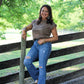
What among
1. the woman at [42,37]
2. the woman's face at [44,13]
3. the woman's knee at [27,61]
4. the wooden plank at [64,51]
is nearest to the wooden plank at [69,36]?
the wooden plank at [64,51]

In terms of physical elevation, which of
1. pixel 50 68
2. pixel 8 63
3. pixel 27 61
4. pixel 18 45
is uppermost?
pixel 18 45

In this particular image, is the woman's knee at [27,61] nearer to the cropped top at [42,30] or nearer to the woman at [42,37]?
the woman at [42,37]

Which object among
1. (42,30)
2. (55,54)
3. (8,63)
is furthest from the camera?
(55,54)

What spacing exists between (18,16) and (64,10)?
2.65 metres

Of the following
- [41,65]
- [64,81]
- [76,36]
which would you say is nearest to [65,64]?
[64,81]

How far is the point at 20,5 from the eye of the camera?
27.0 feet

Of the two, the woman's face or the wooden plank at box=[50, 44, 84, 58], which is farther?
the wooden plank at box=[50, 44, 84, 58]

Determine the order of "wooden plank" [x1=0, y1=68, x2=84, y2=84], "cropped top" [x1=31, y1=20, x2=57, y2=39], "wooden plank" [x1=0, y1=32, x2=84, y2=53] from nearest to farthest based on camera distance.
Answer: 1. "cropped top" [x1=31, y1=20, x2=57, y2=39]
2. "wooden plank" [x1=0, y1=32, x2=84, y2=53]
3. "wooden plank" [x1=0, y1=68, x2=84, y2=84]

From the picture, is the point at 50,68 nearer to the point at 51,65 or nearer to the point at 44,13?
the point at 51,65

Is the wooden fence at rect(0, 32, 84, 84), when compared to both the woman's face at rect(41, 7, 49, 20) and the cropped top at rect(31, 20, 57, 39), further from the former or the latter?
the woman's face at rect(41, 7, 49, 20)

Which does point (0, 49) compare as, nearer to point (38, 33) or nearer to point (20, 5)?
point (38, 33)

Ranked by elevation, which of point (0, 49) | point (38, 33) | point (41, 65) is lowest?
point (41, 65)

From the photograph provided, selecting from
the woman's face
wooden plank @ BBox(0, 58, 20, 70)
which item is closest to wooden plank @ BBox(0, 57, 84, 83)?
wooden plank @ BBox(0, 58, 20, 70)

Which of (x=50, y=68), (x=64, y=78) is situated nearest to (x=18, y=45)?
(x=50, y=68)
